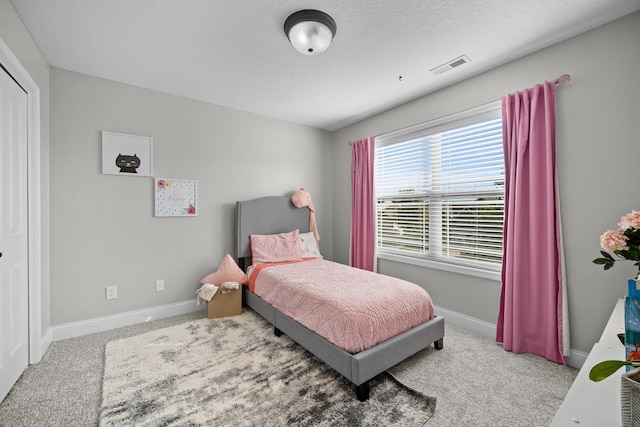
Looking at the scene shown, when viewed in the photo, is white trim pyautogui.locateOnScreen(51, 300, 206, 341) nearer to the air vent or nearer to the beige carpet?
the beige carpet

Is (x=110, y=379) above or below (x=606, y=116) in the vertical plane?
below

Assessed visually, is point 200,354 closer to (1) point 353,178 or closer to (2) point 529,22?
(1) point 353,178

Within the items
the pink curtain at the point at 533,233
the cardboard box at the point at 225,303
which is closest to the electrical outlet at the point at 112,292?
the cardboard box at the point at 225,303

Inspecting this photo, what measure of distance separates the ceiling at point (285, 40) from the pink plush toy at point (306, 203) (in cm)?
137

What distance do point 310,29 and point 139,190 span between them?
2400 mm

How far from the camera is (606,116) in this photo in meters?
2.00

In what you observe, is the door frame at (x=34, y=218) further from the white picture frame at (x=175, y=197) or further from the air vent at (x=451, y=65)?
the air vent at (x=451, y=65)

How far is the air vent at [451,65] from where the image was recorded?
241 centimetres

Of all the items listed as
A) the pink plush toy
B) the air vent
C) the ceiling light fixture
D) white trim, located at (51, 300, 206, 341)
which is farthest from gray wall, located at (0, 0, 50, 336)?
the air vent

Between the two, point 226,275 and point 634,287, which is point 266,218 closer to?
Result: point 226,275

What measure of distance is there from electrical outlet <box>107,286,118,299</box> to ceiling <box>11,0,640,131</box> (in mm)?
2121

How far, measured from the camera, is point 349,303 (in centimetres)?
201

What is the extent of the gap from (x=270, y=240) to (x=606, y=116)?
3290 mm

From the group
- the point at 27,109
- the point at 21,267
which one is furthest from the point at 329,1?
the point at 21,267
